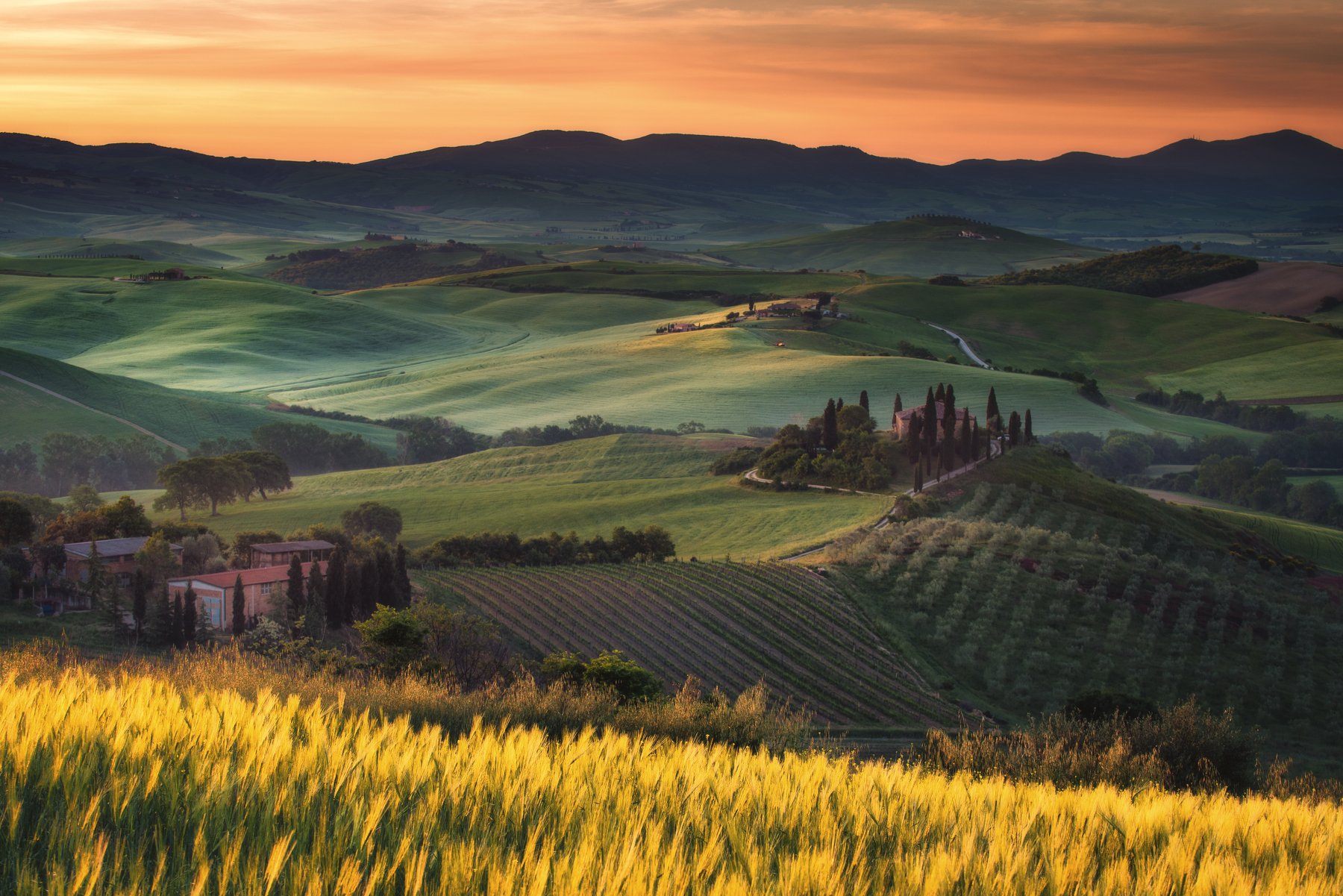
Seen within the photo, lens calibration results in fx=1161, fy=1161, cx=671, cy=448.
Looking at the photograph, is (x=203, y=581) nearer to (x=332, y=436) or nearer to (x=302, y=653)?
(x=302, y=653)

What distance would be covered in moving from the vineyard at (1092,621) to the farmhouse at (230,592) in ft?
94.0

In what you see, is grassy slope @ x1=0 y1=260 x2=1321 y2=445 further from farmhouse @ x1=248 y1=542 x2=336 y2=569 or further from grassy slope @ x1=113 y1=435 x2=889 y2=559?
farmhouse @ x1=248 y1=542 x2=336 y2=569

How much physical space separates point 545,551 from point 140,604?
28.4m

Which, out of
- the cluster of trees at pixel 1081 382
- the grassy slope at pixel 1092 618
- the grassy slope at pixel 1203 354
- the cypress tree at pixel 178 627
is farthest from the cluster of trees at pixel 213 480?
the grassy slope at pixel 1203 354

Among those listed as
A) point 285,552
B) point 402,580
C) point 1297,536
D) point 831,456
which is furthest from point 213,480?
point 1297,536

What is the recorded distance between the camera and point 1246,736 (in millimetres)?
22828

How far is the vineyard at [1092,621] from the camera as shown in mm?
48812

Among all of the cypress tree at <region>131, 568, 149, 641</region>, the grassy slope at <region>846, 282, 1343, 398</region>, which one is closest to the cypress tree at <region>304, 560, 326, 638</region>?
the cypress tree at <region>131, 568, 149, 641</region>

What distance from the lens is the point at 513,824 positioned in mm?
6848

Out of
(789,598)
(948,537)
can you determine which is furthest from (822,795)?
(948,537)

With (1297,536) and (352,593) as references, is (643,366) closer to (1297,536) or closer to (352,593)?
(1297,536)

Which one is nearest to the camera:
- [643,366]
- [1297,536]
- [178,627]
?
[178,627]

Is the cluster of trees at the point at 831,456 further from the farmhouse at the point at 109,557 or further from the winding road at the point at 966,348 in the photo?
the winding road at the point at 966,348

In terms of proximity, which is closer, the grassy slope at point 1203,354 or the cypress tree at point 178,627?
the cypress tree at point 178,627
